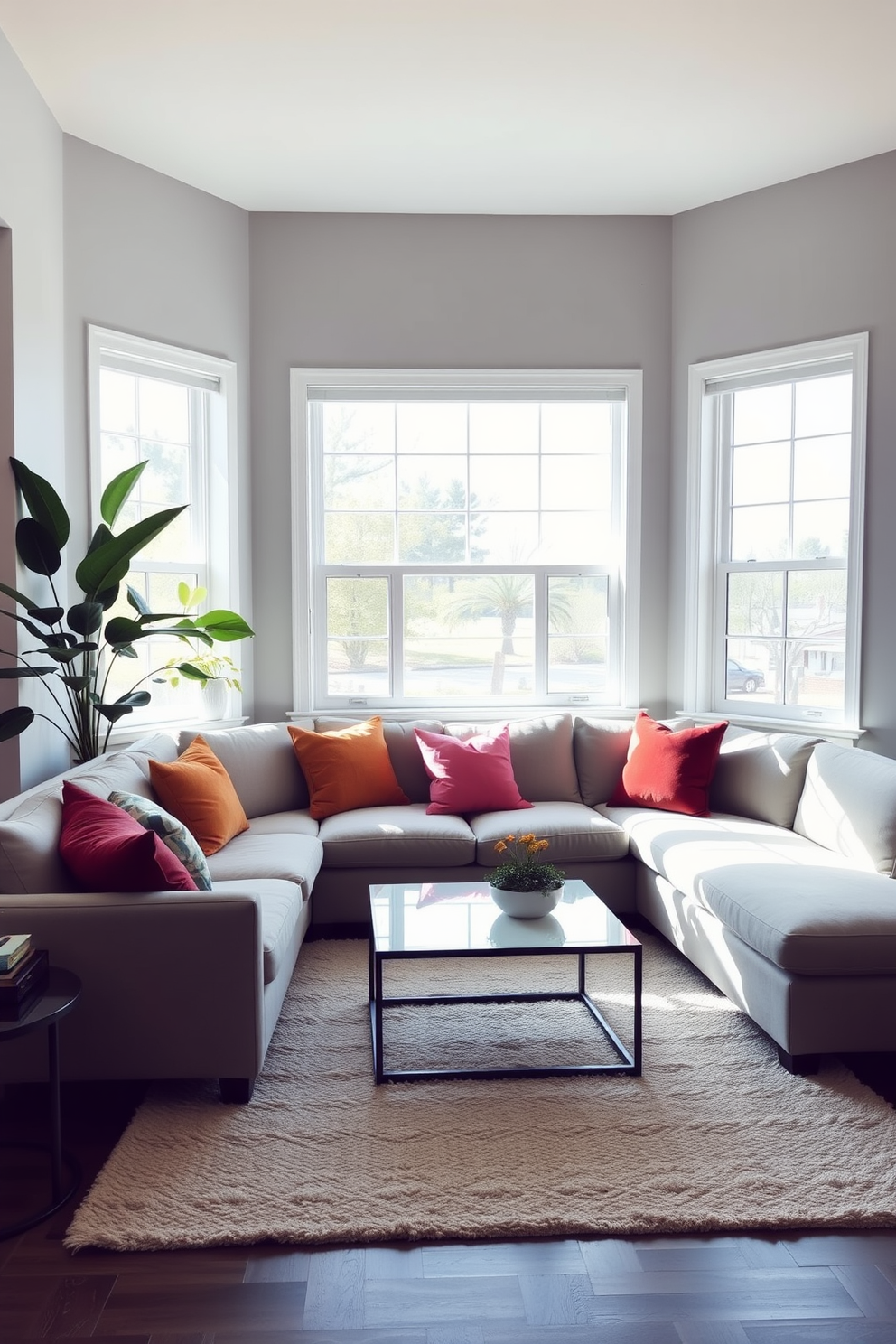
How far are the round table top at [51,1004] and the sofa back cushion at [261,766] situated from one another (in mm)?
1870

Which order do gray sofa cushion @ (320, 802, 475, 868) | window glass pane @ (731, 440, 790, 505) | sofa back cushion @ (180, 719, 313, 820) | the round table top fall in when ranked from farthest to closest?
window glass pane @ (731, 440, 790, 505), sofa back cushion @ (180, 719, 313, 820), gray sofa cushion @ (320, 802, 475, 868), the round table top

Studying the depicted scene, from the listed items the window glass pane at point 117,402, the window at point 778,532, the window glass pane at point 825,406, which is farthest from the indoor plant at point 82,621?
the window glass pane at point 825,406

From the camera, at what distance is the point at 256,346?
5.15m

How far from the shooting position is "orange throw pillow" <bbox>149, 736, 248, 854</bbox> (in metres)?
3.80

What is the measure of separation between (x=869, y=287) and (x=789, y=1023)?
10.7 feet

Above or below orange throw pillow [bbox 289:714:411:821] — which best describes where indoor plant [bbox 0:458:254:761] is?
above

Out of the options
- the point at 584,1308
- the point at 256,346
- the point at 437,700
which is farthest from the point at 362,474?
the point at 584,1308

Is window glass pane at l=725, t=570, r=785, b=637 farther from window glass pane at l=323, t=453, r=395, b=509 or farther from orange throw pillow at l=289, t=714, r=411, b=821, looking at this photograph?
orange throw pillow at l=289, t=714, r=411, b=821

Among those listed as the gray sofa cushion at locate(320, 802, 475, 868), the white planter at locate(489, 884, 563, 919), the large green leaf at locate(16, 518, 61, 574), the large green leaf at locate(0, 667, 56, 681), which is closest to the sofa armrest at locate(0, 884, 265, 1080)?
the white planter at locate(489, 884, 563, 919)

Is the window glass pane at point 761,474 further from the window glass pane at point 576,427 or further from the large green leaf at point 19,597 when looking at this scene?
the large green leaf at point 19,597

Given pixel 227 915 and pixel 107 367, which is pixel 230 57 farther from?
pixel 227 915

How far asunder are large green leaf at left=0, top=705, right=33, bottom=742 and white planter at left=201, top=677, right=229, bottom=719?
1.42 meters

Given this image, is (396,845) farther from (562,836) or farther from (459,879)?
(562,836)

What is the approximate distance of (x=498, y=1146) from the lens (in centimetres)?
259
